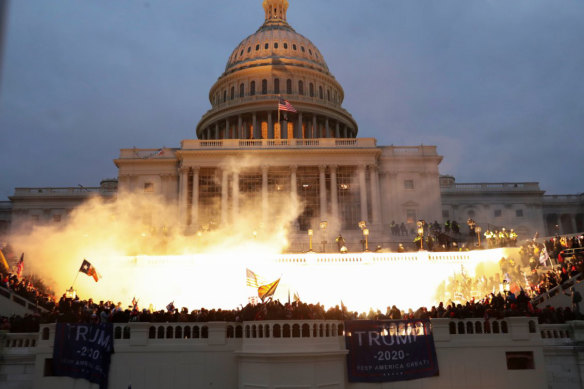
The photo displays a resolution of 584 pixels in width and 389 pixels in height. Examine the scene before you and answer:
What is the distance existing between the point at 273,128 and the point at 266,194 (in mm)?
22300

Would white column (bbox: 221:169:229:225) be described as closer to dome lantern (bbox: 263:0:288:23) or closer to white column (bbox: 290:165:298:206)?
white column (bbox: 290:165:298:206)

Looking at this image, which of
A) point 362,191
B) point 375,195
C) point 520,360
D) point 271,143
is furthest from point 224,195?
point 520,360

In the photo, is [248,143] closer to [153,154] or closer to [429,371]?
[153,154]

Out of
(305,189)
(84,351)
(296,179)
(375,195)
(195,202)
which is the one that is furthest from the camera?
(305,189)

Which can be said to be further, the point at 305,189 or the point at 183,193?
the point at 305,189

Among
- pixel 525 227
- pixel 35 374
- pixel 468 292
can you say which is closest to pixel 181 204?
pixel 468 292

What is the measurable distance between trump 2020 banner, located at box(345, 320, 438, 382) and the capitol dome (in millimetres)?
53777

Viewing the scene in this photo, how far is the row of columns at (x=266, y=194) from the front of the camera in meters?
54.8

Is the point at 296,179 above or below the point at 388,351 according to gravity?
above

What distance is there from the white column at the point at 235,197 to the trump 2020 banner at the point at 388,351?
36169 millimetres

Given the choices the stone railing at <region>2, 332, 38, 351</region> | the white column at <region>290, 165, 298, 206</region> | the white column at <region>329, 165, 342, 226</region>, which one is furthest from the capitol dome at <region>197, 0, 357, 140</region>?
the stone railing at <region>2, 332, 38, 351</region>

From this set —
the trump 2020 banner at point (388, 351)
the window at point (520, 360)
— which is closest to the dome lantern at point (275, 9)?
the trump 2020 banner at point (388, 351)

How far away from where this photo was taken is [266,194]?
5538 cm

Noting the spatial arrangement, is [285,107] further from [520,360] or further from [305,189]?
[520,360]
